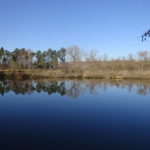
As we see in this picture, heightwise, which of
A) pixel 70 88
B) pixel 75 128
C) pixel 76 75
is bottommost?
pixel 75 128

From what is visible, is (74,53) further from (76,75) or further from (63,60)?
(76,75)

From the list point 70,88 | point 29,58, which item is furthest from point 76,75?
point 29,58

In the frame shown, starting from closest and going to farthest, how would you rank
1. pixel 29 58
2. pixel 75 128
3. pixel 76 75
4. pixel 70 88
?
pixel 75 128 → pixel 70 88 → pixel 76 75 → pixel 29 58

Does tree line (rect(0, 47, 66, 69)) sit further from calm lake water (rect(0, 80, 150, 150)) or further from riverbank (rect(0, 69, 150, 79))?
calm lake water (rect(0, 80, 150, 150))

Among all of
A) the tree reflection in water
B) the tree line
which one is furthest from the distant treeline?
the tree reflection in water

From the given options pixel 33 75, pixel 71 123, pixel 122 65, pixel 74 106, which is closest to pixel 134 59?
pixel 122 65

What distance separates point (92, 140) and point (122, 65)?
98.1 ft

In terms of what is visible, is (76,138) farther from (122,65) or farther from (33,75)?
(122,65)

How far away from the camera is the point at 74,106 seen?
9156 millimetres

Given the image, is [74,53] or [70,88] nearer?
[70,88]

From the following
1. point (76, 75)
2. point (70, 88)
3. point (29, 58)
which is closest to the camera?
point (70, 88)

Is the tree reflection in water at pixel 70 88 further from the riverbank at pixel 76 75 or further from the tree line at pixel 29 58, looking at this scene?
the tree line at pixel 29 58

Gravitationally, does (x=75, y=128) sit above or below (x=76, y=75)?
below

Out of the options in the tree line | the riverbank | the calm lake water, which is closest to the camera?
the calm lake water
